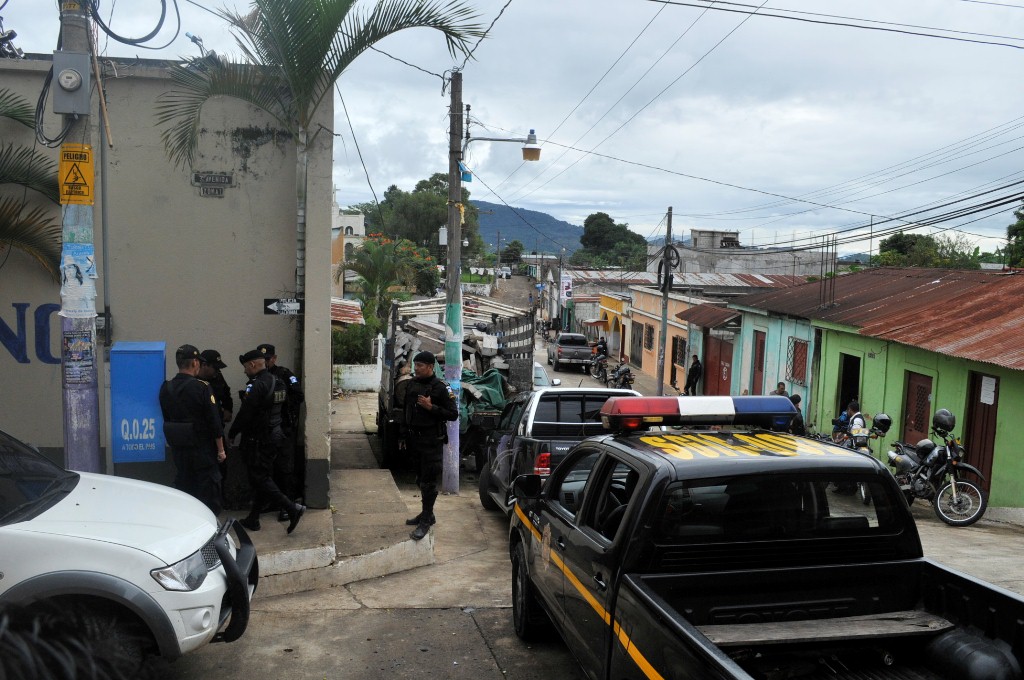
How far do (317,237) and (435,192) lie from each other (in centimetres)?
7338

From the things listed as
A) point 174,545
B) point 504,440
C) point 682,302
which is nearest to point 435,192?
point 682,302

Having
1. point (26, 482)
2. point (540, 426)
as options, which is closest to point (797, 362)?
point (540, 426)

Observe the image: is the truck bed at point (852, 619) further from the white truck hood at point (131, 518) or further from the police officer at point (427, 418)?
the police officer at point (427, 418)

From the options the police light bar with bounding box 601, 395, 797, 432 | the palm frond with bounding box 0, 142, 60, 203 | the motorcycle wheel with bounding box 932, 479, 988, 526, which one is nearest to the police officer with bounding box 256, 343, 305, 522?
the palm frond with bounding box 0, 142, 60, 203

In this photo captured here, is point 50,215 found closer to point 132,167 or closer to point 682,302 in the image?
point 132,167

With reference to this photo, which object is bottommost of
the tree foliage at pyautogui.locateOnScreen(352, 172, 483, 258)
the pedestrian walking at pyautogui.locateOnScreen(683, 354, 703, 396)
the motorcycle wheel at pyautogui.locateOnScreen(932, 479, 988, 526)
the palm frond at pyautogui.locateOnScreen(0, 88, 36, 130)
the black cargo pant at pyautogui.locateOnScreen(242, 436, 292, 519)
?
the pedestrian walking at pyautogui.locateOnScreen(683, 354, 703, 396)

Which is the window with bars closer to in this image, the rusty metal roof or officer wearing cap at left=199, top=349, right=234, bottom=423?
the rusty metal roof

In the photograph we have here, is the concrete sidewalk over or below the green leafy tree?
below

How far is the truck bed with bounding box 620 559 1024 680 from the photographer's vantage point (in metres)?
3.73

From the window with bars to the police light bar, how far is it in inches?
720

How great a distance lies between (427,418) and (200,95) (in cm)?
369

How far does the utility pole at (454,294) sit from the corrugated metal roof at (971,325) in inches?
296

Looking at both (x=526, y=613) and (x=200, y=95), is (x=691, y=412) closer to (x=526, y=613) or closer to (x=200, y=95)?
(x=526, y=613)

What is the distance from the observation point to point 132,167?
8.09 m
